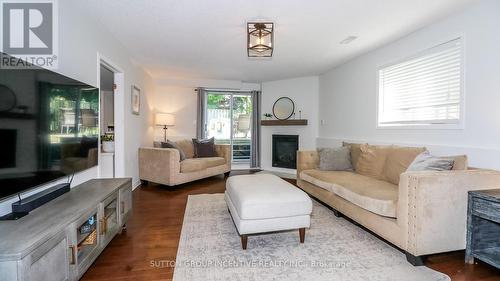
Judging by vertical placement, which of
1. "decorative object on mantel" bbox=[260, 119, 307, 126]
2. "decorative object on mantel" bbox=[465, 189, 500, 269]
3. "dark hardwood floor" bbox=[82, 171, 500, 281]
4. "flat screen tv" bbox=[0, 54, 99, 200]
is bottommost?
"dark hardwood floor" bbox=[82, 171, 500, 281]

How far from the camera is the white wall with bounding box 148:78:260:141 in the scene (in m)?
5.87

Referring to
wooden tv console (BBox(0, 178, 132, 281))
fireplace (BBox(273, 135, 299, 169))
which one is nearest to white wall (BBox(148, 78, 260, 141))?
fireplace (BBox(273, 135, 299, 169))

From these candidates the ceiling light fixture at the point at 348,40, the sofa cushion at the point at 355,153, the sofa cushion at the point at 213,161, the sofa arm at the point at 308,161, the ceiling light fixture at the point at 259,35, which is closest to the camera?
the ceiling light fixture at the point at 259,35

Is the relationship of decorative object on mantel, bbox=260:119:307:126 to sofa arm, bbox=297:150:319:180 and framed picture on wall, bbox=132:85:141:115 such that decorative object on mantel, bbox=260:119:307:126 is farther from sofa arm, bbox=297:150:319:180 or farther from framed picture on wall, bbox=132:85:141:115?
framed picture on wall, bbox=132:85:141:115

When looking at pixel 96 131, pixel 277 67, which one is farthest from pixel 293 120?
pixel 96 131

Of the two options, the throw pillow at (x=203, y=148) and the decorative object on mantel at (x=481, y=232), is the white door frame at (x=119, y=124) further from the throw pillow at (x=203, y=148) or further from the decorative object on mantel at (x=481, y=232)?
the decorative object on mantel at (x=481, y=232)

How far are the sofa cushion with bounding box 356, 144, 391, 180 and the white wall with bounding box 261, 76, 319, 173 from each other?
218 centimetres

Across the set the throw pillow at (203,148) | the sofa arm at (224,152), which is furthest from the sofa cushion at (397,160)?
the throw pillow at (203,148)

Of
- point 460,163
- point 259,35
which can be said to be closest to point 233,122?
point 259,35

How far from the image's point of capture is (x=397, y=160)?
9.30ft

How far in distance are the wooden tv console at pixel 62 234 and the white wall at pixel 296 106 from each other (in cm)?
426

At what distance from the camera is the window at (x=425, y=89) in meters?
2.60

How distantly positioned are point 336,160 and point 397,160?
34.1 inches

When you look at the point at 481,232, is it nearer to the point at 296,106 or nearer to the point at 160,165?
the point at 160,165
